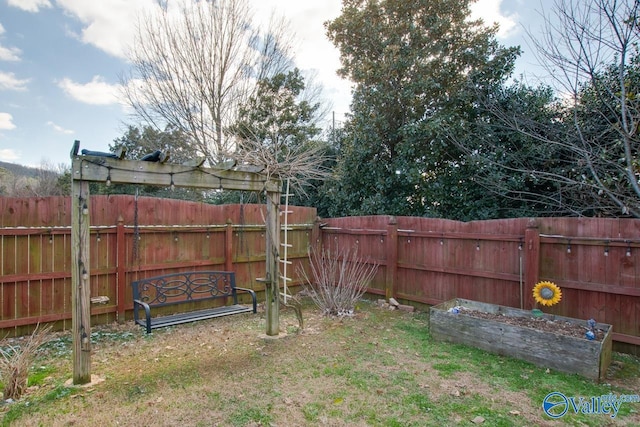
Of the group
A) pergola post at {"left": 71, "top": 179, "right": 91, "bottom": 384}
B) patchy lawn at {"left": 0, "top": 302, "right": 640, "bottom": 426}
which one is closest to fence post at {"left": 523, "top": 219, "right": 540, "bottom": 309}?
patchy lawn at {"left": 0, "top": 302, "right": 640, "bottom": 426}

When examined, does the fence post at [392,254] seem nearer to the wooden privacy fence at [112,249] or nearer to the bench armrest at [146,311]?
the wooden privacy fence at [112,249]

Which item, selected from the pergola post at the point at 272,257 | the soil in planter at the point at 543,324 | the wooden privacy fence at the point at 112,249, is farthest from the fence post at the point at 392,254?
the pergola post at the point at 272,257

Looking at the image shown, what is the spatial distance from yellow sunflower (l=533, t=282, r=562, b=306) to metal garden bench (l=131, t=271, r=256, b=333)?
324 centimetres

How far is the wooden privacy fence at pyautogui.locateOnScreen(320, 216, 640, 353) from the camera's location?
3758mm

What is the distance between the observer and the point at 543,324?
Result: 3.69 meters

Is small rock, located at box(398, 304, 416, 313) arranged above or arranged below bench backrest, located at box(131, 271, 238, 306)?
below

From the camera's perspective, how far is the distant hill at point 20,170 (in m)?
13.2

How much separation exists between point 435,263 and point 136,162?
13.8ft

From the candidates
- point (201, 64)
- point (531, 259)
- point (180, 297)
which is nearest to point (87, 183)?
point (180, 297)

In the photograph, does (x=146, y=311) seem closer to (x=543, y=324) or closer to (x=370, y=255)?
(x=370, y=255)

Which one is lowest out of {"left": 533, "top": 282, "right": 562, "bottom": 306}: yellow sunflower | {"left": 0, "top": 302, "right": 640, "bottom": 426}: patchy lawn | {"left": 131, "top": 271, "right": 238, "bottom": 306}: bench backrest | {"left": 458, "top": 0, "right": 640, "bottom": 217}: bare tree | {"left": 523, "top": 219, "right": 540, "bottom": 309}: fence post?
{"left": 0, "top": 302, "right": 640, "bottom": 426}: patchy lawn

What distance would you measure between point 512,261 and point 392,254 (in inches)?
69.7

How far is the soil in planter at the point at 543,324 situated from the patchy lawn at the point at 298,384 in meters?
0.39

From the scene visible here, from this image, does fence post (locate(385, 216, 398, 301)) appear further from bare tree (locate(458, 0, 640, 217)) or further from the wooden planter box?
bare tree (locate(458, 0, 640, 217))
